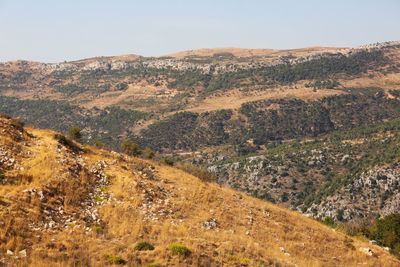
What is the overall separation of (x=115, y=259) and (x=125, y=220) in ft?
20.1

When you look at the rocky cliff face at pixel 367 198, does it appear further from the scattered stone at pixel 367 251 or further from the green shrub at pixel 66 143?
the green shrub at pixel 66 143

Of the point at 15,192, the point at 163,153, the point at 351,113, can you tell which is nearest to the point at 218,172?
the point at 163,153

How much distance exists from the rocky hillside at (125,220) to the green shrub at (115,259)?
0.04 m

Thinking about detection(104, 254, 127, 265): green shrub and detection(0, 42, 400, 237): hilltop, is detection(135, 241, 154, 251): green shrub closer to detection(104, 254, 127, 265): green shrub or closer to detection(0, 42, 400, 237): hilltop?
detection(104, 254, 127, 265): green shrub

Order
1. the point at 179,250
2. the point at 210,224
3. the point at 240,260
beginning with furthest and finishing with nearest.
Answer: the point at 210,224 → the point at 240,260 → the point at 179,250

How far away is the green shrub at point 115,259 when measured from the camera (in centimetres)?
1641

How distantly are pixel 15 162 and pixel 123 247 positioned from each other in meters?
11.8

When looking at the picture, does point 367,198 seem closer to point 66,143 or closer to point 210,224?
point 210,224

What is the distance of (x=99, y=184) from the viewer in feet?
91.2

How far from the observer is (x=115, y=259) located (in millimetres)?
16547

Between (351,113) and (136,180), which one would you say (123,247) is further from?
(351,113)

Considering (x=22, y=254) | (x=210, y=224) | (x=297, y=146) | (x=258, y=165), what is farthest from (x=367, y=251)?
(x=297, y=146)

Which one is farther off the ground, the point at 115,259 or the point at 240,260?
the point at 115,259

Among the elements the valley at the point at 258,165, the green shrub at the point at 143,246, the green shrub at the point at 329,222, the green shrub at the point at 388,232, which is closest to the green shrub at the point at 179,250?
the valley at the point at 258,165
